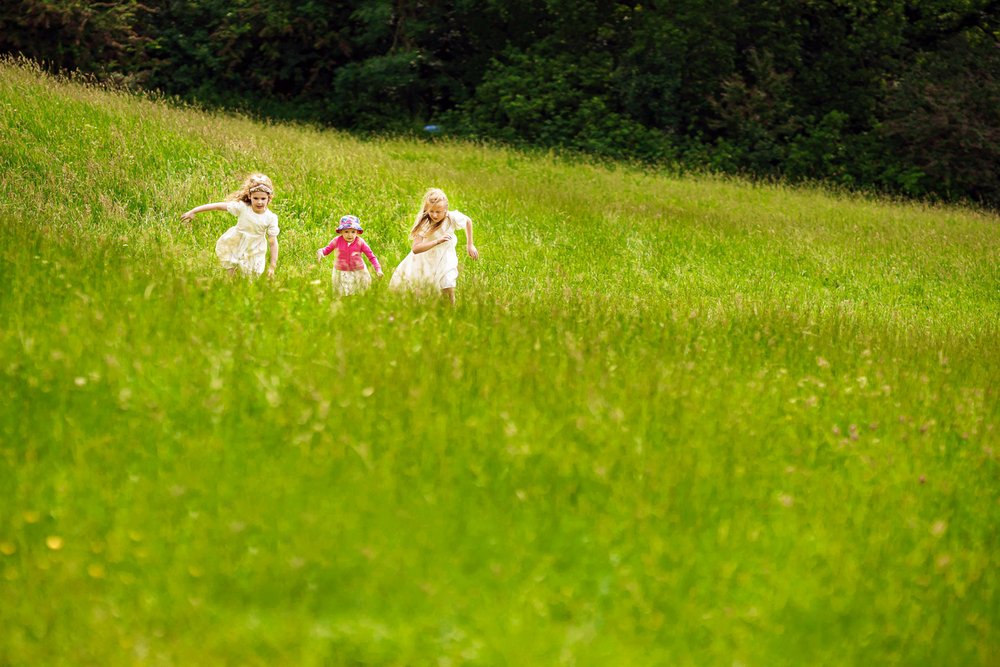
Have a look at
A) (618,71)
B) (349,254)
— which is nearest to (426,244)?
(349,254)

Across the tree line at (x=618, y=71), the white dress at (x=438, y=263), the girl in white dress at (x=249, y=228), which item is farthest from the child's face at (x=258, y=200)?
the tree line at (x=618, y=71)

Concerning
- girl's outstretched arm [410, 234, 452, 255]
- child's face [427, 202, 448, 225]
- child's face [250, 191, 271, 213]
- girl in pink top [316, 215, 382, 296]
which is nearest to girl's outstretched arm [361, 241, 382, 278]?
girl in pink top [316, 215, 382, 296]

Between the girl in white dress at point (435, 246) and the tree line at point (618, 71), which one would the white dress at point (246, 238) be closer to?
the girl in white dress at point (435, 246)

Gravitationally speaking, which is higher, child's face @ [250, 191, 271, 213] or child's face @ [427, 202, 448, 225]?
child's face @ [427, 202, 448, 225]

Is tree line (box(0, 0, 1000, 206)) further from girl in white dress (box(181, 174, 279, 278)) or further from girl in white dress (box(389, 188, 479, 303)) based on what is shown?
girl in white dress (box(181, 174, 279, 278))

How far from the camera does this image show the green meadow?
12.0 feet

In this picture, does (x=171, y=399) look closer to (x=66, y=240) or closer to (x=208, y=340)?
(x=208, y=340)

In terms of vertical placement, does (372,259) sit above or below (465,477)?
below

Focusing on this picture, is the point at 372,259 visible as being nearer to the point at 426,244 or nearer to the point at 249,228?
the point at 426,244

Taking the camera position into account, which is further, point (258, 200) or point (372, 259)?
point (258, 200)

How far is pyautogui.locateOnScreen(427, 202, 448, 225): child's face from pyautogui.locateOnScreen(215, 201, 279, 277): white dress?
53.2 inches

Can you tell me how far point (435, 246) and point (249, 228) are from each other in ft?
5.36

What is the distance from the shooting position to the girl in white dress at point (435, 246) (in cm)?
824

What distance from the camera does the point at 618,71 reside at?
1086 inches
